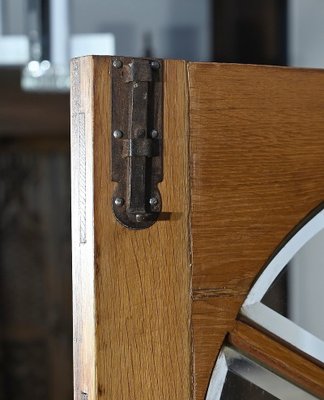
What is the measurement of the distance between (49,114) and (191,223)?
241cm

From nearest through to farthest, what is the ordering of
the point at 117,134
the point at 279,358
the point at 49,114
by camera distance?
the point at 117,134
the point at 279,358
the point at 49,114

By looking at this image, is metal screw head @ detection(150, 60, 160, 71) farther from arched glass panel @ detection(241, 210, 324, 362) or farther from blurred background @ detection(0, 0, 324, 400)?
blurred background @ detection(0, 0, 324, 400)

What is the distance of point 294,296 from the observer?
100 centimetres

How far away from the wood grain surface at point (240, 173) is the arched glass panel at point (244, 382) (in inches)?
0.8

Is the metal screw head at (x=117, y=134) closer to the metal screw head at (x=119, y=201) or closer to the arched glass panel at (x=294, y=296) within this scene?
the metal screw head at (x=119, y=201)

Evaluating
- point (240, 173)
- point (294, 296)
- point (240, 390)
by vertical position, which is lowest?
point (240, 390)

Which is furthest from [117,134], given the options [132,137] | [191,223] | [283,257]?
[283,257]

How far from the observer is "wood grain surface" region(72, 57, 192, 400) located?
0.86m

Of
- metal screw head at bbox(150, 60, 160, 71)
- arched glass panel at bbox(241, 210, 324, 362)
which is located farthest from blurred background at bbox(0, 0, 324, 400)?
metal screw head at bbox(150, 60, 160, 71)

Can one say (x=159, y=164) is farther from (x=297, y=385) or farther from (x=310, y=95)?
(x=297, y=385)

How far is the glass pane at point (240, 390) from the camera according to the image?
0.95 m

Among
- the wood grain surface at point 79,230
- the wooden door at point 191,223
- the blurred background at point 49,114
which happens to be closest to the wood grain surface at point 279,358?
the wooden door at point 191,223

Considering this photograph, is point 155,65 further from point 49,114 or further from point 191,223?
point 49,114

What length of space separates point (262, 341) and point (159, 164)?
9.0 inches
